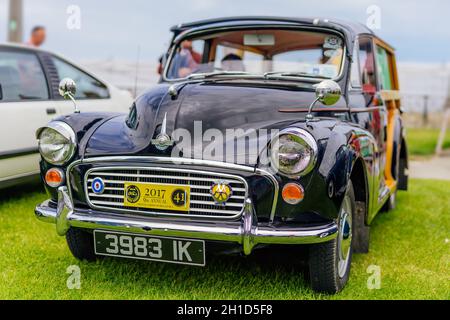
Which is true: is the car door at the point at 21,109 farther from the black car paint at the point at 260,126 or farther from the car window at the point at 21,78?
the black car paint at the point at 260,126

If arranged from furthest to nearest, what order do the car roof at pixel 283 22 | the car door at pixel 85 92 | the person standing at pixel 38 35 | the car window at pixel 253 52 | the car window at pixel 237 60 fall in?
the person standing at pixel 38 35 → the car door at pixel 85 92 → the car window at pixel 237 60 → the car window at pixel 253 52 → the car roof at pixel 283 22

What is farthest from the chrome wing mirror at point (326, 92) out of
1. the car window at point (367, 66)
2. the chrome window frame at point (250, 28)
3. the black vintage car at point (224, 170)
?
the car window at point (367, 66)

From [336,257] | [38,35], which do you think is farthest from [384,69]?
[38,35]

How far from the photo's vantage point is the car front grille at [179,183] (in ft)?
9.89

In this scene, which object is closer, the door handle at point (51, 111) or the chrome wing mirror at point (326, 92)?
the chrome wing mirror at point (326, 92)

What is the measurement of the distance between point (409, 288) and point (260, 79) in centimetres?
170

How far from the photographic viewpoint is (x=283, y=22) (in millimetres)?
4457

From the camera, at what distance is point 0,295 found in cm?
326

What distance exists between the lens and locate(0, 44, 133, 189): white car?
16.7 ft

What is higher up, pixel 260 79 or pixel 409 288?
pixel 260 79

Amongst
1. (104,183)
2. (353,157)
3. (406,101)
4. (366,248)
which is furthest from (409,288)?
(406,101)

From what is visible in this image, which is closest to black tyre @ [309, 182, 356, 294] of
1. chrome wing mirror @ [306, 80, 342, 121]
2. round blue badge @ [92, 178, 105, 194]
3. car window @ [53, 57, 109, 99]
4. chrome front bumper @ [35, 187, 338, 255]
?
chrome front bumper @ [35, 187, 338, 255]
